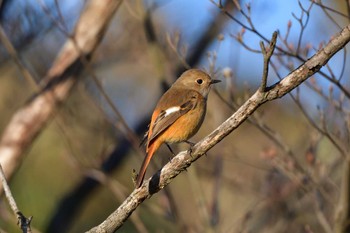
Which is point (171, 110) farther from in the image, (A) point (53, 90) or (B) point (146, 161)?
(A) point (53, 90)

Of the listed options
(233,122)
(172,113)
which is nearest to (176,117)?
(172,113)

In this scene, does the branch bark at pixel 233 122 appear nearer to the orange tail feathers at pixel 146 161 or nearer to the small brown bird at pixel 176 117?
the orange tail feathers at pixel 146 161

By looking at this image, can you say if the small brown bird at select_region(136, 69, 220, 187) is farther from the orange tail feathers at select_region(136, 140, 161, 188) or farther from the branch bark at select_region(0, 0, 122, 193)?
the branch bark at select_region(0, 0, 122, 193)

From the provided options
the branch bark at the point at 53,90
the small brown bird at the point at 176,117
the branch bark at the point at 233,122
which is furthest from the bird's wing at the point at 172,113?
the branch bark at the point at 53,90

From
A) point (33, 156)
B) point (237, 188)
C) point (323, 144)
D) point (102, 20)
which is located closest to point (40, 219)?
point (33, 156)

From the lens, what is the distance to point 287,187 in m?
6.52

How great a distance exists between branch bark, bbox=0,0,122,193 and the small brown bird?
1477 mm

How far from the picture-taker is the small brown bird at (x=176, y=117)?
14.4 feet

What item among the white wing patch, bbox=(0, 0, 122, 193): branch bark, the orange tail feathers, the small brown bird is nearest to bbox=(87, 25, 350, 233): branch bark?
the orange tail feathers

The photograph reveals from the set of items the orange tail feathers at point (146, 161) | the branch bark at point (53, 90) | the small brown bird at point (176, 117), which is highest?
the branch bark at point (53, 90)

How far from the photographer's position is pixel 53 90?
Answer: 616 centimetres

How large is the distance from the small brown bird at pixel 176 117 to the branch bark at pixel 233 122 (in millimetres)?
575

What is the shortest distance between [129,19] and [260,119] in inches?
130

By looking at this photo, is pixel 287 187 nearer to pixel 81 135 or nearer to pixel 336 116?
pixel 336 116
